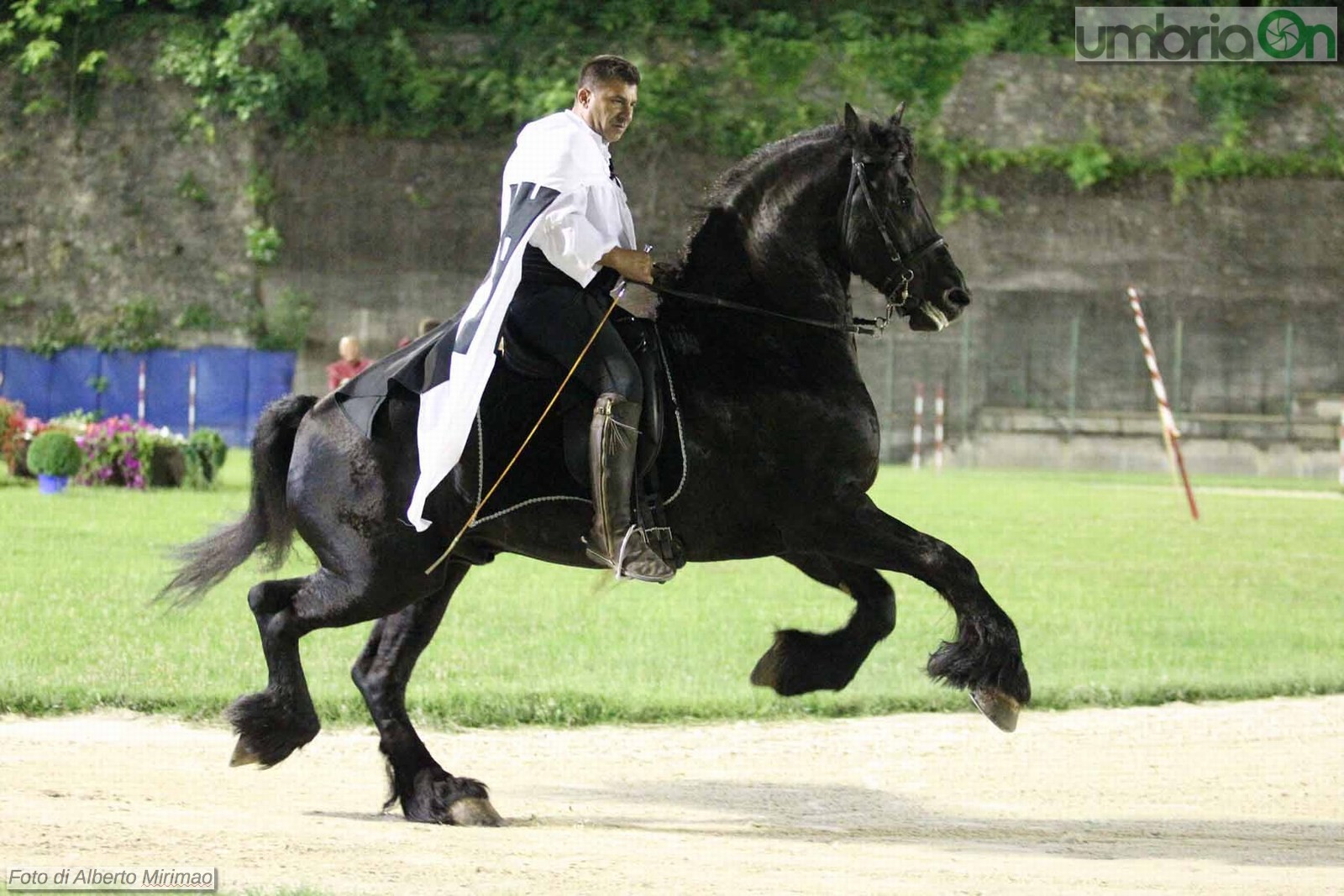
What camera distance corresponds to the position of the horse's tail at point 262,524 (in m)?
7.36

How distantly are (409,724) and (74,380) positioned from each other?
29.7m

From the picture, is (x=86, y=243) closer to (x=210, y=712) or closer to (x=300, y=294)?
(x=300, y=294)

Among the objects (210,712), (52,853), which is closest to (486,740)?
(210,712)

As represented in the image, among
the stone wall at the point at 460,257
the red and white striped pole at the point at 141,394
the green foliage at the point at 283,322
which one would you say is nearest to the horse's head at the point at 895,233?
the stone wall at the point at 460,257

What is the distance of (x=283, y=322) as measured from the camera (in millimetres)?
34469

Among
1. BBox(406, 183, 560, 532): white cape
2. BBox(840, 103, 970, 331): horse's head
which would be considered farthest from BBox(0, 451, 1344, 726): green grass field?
BBox(840, 103, 970, 331): horse's head

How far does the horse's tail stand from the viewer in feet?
24.1

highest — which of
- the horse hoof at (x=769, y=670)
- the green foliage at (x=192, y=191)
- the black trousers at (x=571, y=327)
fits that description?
the green foliage at (x=192, y=191)

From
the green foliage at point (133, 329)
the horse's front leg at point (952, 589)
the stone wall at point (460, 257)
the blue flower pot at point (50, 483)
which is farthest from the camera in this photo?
the stone wall at point (460, 257)

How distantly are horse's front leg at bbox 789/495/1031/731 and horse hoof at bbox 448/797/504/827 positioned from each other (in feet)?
5.15

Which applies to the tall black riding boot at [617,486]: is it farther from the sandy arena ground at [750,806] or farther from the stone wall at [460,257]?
the stone wall at [460,257]

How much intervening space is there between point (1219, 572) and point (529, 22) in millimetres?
23644

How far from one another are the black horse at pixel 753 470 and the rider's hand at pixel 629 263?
0.79 feet

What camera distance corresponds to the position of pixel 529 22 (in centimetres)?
3638
